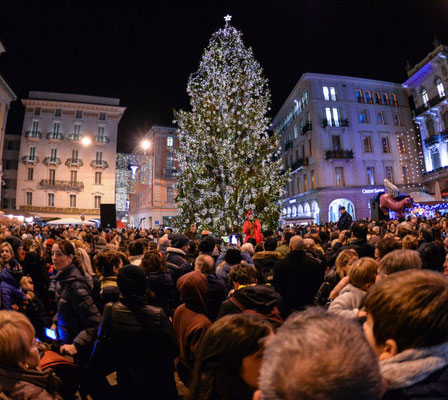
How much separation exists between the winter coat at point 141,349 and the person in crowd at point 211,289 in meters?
1.15

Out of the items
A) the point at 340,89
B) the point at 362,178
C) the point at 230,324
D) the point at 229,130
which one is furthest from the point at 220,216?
the point at 340,89

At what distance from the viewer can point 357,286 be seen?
289 centimetres

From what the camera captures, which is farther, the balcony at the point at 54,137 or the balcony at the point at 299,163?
the balcony at the point at 54,137

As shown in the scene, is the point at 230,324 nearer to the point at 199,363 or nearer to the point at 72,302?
the point at 199,363

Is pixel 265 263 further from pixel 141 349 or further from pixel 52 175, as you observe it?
pixel 52 175

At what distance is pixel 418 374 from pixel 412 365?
0.11 ft

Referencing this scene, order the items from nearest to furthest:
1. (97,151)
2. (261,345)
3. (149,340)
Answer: (261,345) → (149,340) → (97,151)

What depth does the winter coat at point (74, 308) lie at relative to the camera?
10.4 ft

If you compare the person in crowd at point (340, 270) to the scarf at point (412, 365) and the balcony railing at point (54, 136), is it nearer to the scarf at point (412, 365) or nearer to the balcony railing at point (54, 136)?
the scarf at point (412, 365)

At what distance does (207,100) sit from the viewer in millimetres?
15438

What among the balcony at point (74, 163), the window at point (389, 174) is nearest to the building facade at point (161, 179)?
the balcony at point (74, 163)

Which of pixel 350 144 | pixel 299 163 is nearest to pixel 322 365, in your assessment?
pixel 350 144

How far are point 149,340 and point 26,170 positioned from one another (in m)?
43.7

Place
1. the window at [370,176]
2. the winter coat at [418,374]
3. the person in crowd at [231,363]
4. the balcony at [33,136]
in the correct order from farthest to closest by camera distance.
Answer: the balcony at [33,136], the window at [370,176], the person in crowd at [231,363], the winter coat at [418,374]
